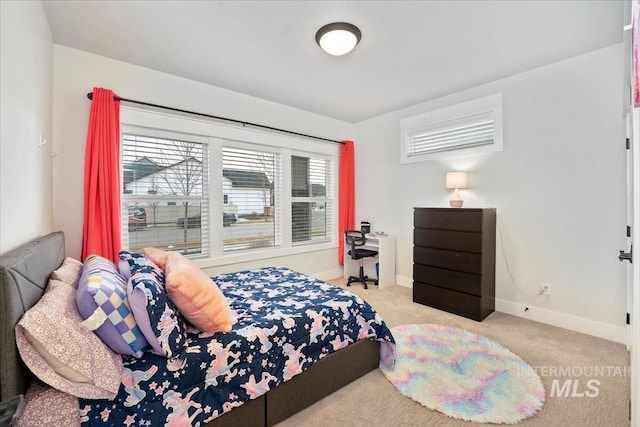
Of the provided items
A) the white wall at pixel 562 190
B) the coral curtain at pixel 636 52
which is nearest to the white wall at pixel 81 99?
the white wall at pixel 562 190

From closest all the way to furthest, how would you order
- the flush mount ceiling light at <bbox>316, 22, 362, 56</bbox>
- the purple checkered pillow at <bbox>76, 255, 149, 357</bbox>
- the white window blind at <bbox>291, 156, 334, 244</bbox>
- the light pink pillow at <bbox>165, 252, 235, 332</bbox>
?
the purple checkered pillow at <bbox>76, 255, 149, 357</bbox>, the light pink pillow at <bbox>165, 252, 235, 332</bbox>, the flush mount ceiling light at <bbox>316, 22, 362, 56</bbox>, the white window blind at <bbox>291, 156, 334, 244</bbox>

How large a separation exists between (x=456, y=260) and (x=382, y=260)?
115 cm

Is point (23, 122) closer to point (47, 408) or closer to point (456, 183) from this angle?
point (47, 408)

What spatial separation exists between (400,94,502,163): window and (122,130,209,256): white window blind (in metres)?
2.82

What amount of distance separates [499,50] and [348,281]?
330 centimetres

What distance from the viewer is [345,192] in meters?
4.70

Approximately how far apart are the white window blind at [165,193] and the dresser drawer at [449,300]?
2.67 m

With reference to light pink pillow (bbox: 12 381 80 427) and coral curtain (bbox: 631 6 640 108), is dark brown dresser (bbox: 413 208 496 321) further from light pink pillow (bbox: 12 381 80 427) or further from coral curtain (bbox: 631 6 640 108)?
light pink pillow (bbox: 12 381 80 427)

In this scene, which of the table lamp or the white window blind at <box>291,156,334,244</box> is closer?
the table lamp

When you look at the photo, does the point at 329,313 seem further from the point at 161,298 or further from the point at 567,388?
the point at 567,388

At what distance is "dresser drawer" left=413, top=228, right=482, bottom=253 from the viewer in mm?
3061

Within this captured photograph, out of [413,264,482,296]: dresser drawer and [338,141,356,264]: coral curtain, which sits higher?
[338,141,356,264]: coral curtain

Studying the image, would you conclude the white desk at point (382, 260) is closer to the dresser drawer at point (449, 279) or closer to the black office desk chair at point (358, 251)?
the black office desk chair at point (358, 251)

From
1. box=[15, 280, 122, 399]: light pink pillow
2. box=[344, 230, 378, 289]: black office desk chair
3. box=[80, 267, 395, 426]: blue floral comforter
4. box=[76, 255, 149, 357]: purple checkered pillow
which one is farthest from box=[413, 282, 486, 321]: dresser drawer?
box=[15, 280, 122, 399]: light pink pillow
